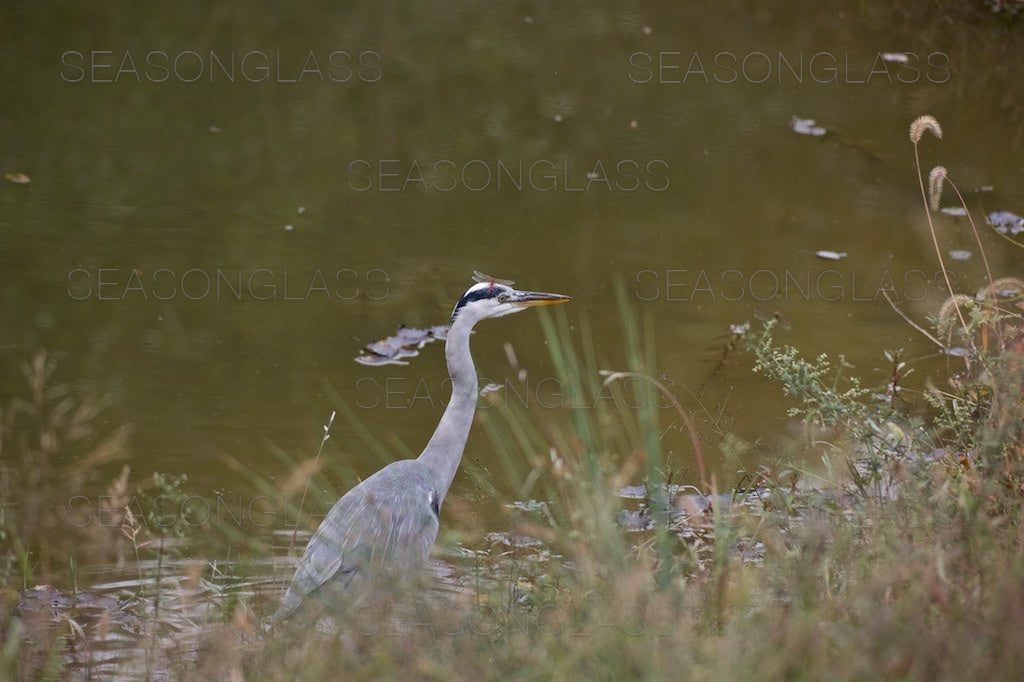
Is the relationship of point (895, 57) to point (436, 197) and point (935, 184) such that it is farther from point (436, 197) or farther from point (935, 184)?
point (935, 184)

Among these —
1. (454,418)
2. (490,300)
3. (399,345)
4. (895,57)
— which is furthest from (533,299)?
(895,57)

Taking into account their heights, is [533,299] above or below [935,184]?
below

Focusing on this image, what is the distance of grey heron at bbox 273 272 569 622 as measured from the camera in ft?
12.6

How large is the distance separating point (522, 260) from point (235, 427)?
238 cm

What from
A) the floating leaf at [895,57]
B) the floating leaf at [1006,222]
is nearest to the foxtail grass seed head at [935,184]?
the floating leaf at [1006,222]

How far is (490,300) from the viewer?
15.5 feet

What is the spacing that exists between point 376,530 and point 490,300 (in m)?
1.09

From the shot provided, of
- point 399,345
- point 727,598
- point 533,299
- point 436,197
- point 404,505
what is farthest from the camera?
point 436,197

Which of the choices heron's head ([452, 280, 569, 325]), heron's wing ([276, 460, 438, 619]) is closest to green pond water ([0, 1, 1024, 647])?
heron's head ([452, 280, 569, 325])

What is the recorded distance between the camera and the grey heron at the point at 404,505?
12.6 ft

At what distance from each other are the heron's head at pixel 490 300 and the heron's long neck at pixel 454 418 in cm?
4

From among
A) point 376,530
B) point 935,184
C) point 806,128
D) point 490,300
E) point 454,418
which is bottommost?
point 376,530

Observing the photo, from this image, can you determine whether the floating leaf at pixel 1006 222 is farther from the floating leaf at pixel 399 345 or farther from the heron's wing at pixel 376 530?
the heron's wing at pixel 376 530

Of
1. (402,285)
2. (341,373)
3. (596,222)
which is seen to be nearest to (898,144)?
(596,222)
